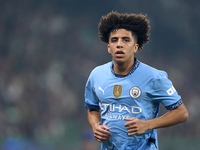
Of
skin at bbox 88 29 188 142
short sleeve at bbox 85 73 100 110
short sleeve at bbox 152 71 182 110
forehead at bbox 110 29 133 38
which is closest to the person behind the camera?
skin at bbox 88 29 188 142

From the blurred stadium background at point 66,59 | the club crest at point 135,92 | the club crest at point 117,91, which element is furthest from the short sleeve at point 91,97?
the blurred stadium background at point 66,59

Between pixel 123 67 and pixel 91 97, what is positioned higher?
pixel 123 67

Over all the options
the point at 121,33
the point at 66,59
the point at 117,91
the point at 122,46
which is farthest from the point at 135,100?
the point at 66,59

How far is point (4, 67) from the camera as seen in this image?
7465 millimetres

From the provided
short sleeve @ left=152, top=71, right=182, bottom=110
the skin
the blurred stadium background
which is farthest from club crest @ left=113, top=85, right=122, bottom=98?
the blurred stadium background

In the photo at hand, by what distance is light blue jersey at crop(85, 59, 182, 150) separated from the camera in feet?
8.00

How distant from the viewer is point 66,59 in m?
7.50

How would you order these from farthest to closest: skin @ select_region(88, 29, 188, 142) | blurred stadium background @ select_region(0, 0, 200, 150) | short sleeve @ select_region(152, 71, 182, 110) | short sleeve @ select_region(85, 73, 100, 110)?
blurred stadium background @ select_region(0, 0, 200, 150) → short sleeve @ select_region(85, 73, 100, 110) → short sleeve @ select_region(152, 71, 182, 110) → skin @ select_region(88, 29, 188, 142)

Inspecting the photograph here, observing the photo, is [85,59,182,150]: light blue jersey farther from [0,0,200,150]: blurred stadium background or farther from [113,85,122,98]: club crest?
[0,0,200,150]: blurred stadium background

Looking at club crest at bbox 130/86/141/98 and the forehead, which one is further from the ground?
the forehead

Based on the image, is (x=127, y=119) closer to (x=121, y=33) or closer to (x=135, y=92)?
(x=135, y=92)

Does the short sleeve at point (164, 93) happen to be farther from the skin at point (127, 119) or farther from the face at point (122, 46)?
the face at point (122, 46)

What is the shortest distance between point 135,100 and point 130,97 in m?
0.04

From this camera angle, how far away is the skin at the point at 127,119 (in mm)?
2307
